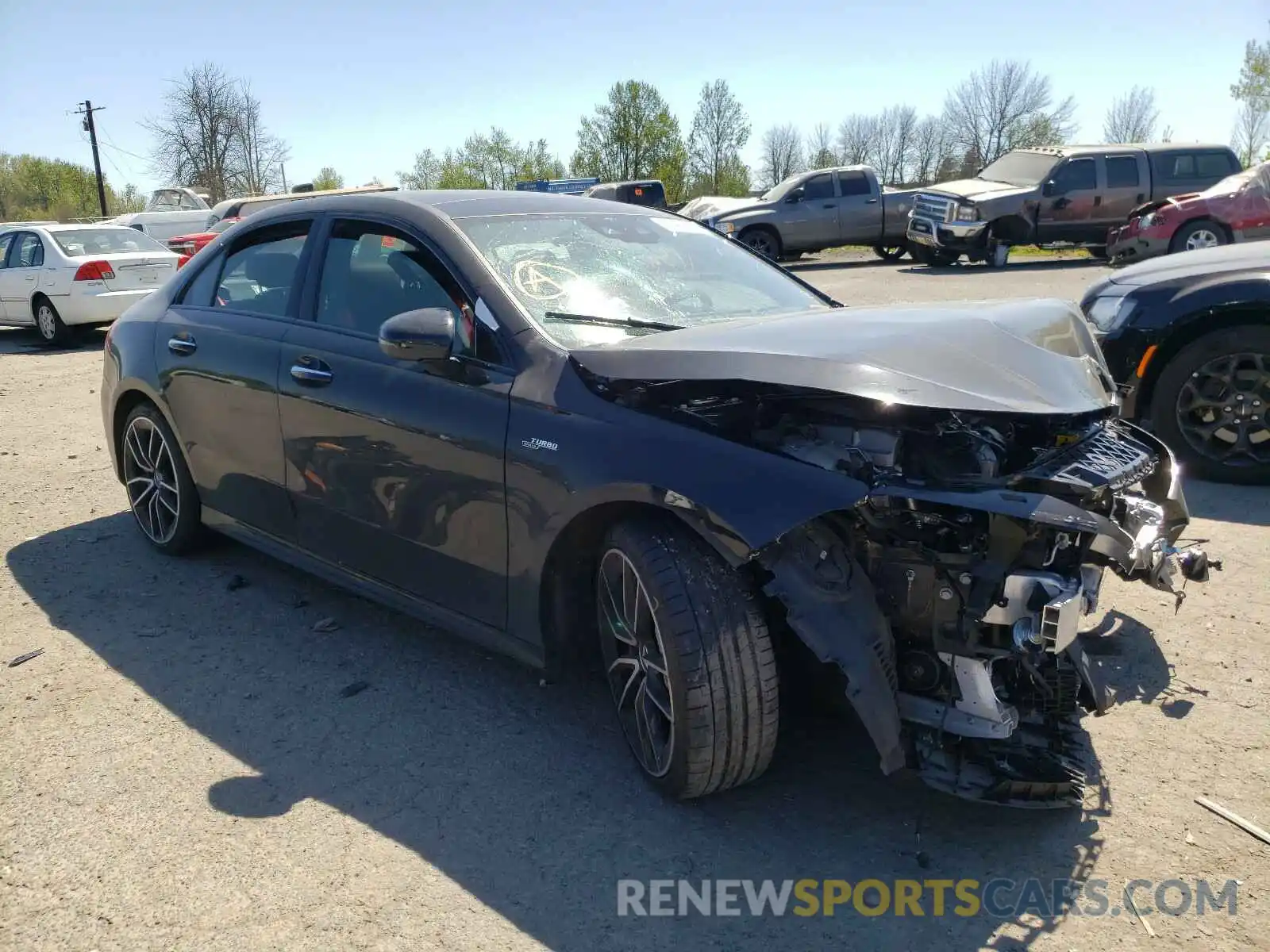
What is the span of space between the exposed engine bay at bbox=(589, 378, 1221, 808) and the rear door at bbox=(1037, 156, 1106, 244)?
17.5 metres

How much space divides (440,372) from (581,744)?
133 centimetres

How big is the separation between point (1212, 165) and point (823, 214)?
740cm

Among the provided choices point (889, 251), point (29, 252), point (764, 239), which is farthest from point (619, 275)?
point (889, 251)

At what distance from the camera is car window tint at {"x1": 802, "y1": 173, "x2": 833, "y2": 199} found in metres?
21.8

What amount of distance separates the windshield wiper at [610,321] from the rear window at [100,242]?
42.5 ft

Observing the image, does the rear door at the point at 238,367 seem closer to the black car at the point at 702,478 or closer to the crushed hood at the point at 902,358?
the black car at the point at 702,478

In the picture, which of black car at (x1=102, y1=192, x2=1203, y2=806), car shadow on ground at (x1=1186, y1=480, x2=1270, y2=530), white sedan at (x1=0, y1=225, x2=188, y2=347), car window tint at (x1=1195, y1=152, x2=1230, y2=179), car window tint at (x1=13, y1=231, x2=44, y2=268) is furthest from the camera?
car window tint at (x1=1195, y1=152, x2=1230, y2=179)

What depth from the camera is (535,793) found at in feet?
9.93

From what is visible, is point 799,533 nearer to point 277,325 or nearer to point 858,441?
point 858,441

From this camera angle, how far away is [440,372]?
132 inches

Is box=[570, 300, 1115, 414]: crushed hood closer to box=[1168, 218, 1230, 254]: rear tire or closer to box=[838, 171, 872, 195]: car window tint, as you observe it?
box=[1168, 218, 1230, 254]: rear tire

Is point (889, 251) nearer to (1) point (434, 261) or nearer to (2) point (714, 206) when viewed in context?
(2) point (714, 206)

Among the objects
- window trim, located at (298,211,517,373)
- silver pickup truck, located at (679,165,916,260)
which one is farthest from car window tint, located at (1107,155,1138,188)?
window trim, located at (298,211,517,373)

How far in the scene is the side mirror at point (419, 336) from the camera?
3.18 m
